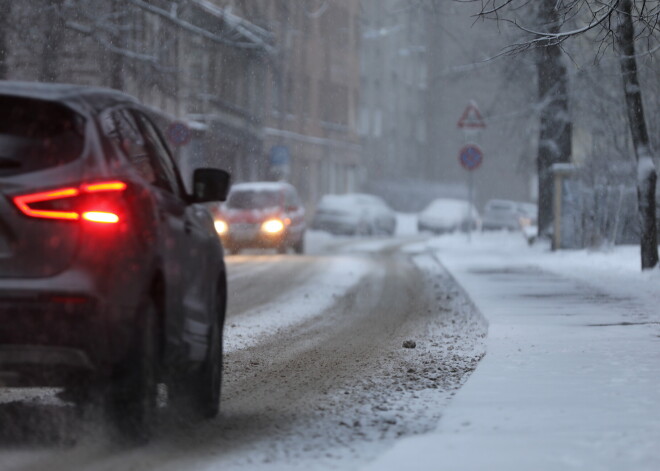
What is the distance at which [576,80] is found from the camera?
2766 centimetres

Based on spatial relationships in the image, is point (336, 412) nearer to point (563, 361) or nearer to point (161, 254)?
point (161, 254)

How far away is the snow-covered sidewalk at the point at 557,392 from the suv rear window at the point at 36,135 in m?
1.81

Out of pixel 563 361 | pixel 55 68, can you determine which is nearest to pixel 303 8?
pixel 55 68

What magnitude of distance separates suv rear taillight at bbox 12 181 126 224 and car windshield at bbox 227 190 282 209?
81.5 ft

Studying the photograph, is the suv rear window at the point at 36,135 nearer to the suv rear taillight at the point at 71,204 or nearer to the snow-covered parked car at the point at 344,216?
the suv rear taillight at the point at 71,204

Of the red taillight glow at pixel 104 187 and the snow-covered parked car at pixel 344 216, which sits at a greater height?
the red taillight glow at pixel 104 187

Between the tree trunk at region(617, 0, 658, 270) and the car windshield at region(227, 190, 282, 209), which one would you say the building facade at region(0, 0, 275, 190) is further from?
the tree trunk at region(617, 0, 658, 270)

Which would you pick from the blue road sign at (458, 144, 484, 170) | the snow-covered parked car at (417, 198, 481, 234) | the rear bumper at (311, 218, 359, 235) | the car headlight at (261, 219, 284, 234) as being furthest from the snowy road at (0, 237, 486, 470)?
the snow-covered parked car at (417, 198, 481, 234)

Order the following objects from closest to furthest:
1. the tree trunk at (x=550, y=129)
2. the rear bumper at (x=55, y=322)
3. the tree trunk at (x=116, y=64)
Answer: the rear bumper at (x=55, y=322) < the tree trunk at (x=116, y=64) < the tree trunk at (x=550, y=129)

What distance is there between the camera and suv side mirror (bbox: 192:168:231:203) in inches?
270

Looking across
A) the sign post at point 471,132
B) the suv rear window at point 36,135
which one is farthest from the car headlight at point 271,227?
the suv rear window at point 36,135

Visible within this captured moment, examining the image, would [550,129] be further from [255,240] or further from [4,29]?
[4,29]

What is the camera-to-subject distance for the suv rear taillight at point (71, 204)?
544 cm

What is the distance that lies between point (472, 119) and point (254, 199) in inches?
205
